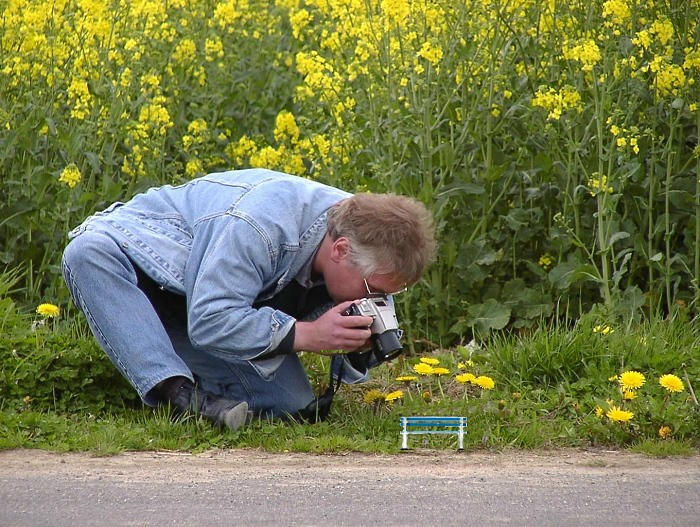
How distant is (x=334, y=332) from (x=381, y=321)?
0.17 m

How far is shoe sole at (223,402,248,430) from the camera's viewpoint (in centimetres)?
395

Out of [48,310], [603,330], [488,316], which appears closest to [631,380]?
[603,330]

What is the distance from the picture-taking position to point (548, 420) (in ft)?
13.8

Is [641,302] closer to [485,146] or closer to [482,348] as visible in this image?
[482,348]

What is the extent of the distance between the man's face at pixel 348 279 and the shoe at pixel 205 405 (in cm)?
53

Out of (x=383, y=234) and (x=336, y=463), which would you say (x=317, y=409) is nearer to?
(x=336, y=463)

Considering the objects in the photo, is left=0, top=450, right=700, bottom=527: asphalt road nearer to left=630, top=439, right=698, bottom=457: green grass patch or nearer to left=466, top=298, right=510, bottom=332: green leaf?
left=630, top=439, right=698, bottom=457: green grass patch

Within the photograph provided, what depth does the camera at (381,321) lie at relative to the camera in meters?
3.81

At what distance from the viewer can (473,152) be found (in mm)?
5477

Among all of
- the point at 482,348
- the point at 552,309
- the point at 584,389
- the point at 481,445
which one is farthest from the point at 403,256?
the point at 552,309

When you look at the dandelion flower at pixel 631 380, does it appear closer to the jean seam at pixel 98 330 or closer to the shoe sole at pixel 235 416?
the shoe sole at pixel 235 416

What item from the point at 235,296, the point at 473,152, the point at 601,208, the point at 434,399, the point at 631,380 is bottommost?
the point at 434,399

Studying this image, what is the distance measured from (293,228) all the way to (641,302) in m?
1.89

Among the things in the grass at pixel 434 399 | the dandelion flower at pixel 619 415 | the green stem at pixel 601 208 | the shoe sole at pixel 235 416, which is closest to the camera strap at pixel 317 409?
the grass at pixel 434 399
